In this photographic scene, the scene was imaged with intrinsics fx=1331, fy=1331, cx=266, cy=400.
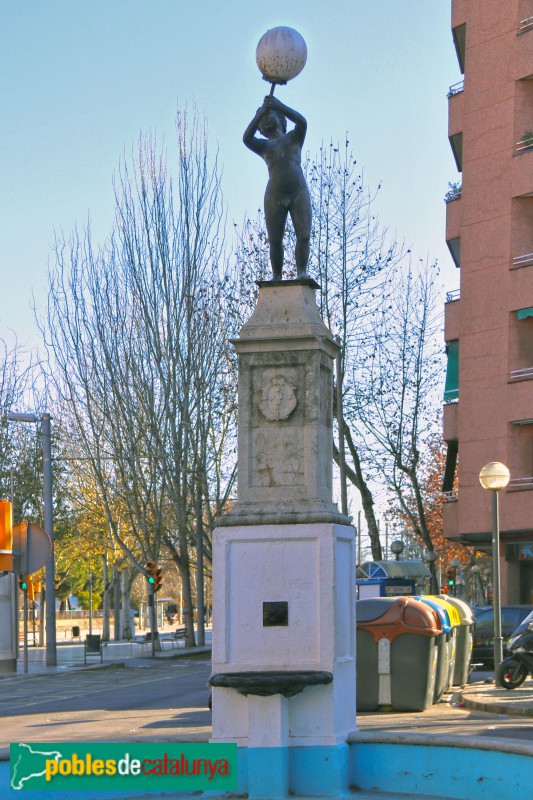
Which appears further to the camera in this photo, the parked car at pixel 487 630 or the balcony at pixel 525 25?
the balcony at pixel 525 25

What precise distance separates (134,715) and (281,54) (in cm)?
1092

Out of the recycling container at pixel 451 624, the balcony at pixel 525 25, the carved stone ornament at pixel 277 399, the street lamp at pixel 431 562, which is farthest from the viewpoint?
the street lamp at pixel 431 562

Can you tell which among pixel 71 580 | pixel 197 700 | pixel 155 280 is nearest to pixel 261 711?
pixel 197 700

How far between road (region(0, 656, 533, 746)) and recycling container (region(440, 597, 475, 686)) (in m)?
3.04

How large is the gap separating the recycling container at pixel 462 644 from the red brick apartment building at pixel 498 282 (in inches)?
633

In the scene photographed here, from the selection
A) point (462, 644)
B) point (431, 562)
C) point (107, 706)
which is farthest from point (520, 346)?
point (107, 706)

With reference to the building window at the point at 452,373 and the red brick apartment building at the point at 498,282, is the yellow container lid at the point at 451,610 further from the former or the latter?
the building window at the point at 452,373

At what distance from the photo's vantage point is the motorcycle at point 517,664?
21312 millimetres

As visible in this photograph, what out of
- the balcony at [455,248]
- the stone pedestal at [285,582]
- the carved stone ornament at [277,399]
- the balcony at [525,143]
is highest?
the balcony at [525,143]

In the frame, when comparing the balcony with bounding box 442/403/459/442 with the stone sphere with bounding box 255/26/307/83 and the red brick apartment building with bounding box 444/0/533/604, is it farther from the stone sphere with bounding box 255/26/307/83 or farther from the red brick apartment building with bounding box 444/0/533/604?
the stone sphere with bounding box 255/26/307/83

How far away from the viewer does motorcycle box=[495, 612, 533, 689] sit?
21.3 meters

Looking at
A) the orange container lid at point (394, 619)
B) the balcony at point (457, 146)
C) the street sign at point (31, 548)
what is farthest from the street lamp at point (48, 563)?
the balcony at point (457, 146)

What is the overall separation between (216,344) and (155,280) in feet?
9.75

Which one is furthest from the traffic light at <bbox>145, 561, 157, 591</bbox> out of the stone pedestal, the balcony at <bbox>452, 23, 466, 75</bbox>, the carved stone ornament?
the carved stone ornament
